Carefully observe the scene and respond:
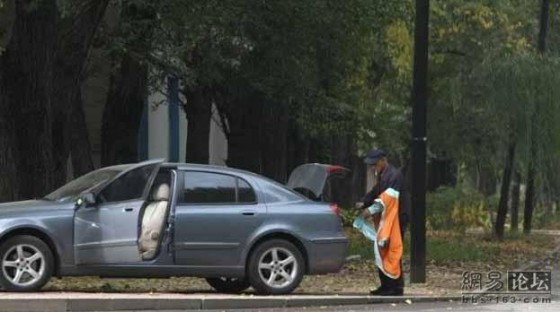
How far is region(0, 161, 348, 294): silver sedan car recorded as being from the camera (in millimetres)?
10453

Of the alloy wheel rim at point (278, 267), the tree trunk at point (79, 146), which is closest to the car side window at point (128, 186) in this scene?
the alloy wheel rim at point (278, 267)

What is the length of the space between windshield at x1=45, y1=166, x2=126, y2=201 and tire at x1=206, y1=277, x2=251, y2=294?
76.1 inches

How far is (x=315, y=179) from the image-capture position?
1200 centimetres

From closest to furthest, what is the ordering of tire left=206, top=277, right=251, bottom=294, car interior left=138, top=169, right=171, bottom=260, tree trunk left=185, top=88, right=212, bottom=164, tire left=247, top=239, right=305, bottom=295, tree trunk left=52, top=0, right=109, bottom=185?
car interior left=138, top=169, right=171, bottom=260, tire left=247, top=239, right=305, bottom=295, tire left=206, top=277, right=251, bottom=294, tree trunk left=52, top=0, right=109, bottom=185, tree trunk left=185, top=88, right=212, bottom=164

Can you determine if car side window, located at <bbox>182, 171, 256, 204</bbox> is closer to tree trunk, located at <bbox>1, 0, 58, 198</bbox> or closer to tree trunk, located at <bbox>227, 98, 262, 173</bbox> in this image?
tree trunk, located at <bbox>1, 0, 58, 198</bbox>

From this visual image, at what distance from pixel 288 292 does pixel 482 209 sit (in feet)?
63.4

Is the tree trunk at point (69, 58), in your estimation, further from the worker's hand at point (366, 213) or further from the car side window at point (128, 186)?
the worker's hand at point (366, 213)

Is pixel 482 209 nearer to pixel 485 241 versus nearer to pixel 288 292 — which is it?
pixel 485 241

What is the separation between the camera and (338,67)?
19406 mm

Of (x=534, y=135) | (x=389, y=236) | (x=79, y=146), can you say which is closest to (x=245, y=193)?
(x=389, y=236)

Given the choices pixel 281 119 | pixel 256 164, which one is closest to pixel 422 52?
pixel 281 119

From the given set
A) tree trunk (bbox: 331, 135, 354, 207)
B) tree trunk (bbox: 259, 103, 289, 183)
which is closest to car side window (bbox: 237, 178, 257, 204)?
tree trunk (bbox: 259, 103, 289, 183)

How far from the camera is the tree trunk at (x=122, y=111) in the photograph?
711 inches

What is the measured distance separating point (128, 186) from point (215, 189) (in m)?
1.05
